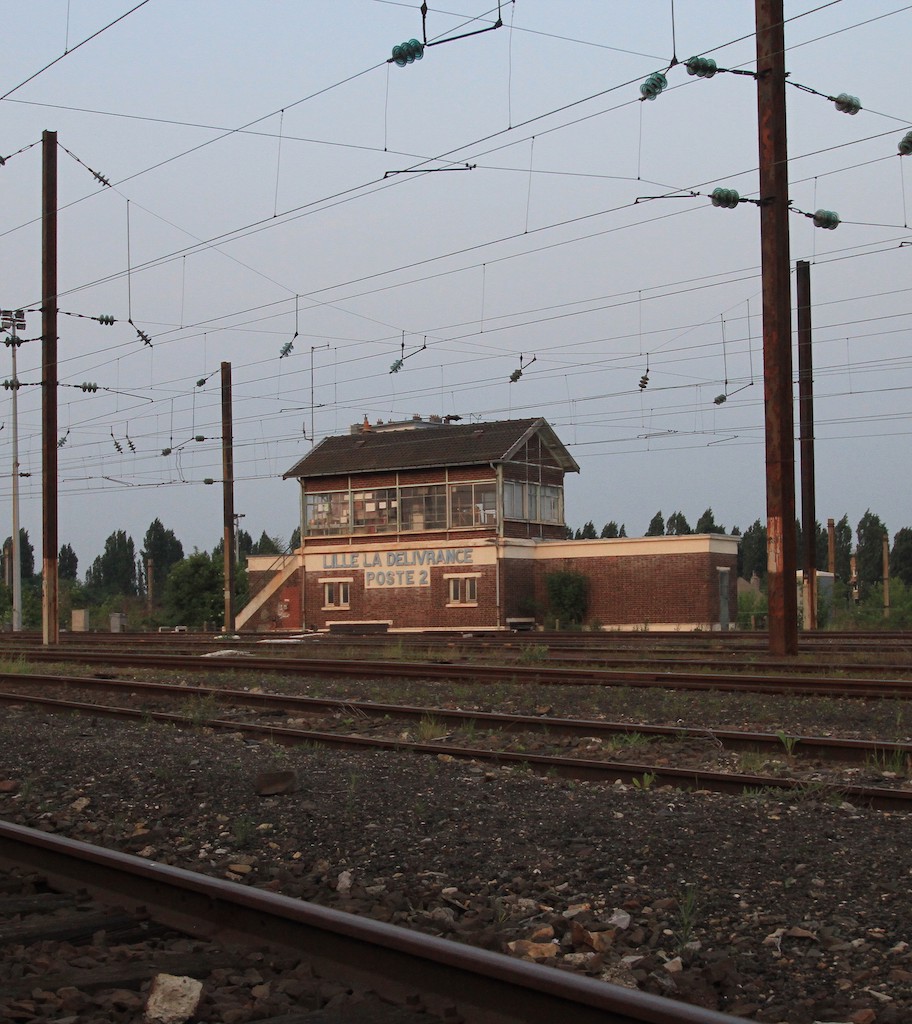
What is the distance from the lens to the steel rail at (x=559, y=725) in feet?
31.2

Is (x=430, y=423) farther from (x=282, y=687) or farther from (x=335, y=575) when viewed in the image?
(x=282, y=687)

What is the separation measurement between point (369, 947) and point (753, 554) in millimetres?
114334

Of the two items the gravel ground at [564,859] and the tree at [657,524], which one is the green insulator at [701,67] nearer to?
the gravel ground at [564,859]

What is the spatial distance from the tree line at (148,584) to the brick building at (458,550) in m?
3.60

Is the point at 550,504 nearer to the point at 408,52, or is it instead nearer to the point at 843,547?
the point at 408,52

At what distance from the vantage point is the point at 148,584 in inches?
3745

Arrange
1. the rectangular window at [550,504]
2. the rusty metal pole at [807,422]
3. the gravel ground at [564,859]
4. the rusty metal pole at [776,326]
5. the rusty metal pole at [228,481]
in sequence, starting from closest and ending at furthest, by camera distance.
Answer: the gravel ground at [564,859] → the rusty metal pole at [776,326] → the rusty metal pole at [807,422] → the rusty metal pole at [228,481] → the rectangular window at [550,504]

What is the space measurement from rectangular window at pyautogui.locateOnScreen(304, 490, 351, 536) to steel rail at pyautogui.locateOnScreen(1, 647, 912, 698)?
87.6 feet

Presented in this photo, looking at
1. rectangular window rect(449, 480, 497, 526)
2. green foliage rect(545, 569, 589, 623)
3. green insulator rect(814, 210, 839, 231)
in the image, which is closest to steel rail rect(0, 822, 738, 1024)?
green insulator rect(814, 210, 839, 231)

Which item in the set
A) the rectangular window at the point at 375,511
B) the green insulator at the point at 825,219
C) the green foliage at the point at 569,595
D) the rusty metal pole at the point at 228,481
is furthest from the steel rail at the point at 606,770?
the rectangular window at the point at 375,511

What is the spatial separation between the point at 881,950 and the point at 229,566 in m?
37.7

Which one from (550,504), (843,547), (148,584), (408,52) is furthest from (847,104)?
(843,547)

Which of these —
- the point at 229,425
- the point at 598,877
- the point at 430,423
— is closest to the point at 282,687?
the point at 598,877

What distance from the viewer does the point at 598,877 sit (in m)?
5.87
